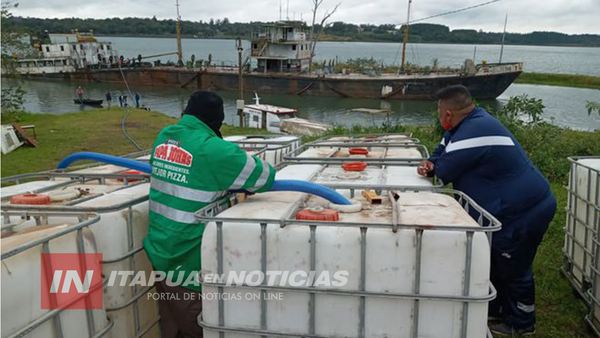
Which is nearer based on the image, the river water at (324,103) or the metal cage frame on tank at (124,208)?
the metal cage frame on tank at (124,208)

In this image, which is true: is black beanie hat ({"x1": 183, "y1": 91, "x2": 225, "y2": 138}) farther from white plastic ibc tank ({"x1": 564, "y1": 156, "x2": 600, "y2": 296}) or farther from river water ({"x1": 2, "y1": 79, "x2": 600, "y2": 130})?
river water ({"x1": 2, "y1": 79, "x2": 600, "y2": 130})

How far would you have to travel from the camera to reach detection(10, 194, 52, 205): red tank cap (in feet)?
9.00

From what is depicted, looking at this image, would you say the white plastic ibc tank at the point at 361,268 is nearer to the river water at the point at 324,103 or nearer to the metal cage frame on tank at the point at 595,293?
the metal cage frame on tank at the point at 595,293

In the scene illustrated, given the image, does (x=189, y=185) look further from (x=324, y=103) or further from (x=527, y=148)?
(x=324, y=103)

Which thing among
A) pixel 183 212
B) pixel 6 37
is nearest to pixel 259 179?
pixel 183 212

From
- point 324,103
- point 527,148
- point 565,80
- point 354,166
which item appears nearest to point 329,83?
point 324,103

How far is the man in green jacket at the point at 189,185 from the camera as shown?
252 centimetres

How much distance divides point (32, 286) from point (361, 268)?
62.2 inches

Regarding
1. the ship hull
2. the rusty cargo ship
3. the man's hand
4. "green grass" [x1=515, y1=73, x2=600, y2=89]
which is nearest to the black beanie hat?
the man's hand

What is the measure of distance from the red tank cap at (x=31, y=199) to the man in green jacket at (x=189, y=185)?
26.8 inches

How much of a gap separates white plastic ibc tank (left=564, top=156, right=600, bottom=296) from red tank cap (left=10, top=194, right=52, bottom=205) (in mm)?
4107

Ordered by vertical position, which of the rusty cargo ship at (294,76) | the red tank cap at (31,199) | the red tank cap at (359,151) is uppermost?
the rusty cargo ship at (294,76)

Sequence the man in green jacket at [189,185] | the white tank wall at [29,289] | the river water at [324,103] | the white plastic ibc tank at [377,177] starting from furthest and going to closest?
the river water at [324,103] < the white plastic ibc tank at [377,177] < the man in green jacket at [189,185] < the white tank wall at [29,289]

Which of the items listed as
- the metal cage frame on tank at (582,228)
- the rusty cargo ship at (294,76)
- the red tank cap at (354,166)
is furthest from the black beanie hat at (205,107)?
the rusty cargo ship at (294,76)
